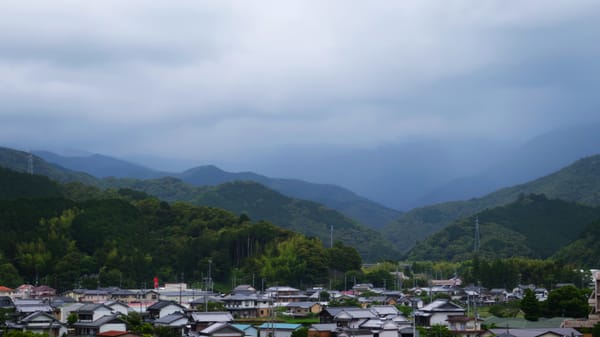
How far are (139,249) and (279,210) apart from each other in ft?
175

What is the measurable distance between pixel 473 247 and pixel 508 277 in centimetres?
2722

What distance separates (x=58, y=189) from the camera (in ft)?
234

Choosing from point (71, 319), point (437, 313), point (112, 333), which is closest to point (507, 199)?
point (437, 313)

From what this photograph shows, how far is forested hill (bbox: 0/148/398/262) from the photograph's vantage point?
99188 millimetres

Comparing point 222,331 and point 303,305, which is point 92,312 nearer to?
point 222,331

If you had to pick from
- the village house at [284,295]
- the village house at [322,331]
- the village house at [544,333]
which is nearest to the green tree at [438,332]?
the village house at [544,333]

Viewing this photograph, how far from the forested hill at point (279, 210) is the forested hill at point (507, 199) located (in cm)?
1443

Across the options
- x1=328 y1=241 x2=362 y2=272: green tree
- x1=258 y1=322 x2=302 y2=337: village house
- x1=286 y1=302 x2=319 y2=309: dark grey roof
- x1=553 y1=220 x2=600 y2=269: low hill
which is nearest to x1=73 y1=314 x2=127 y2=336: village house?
x1=258 y1=322 x2=302 y2=337: village house

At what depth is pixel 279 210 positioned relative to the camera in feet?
354

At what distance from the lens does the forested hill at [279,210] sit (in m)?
99.0

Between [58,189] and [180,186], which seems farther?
[180,186]

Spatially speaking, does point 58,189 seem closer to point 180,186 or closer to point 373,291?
point 373,291

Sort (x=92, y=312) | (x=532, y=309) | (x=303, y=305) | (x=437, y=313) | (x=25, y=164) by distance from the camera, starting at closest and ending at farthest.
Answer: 1. (x=532, y=309)
2. (x=92, y=312)
3. (x=437, y=313)
4. (x=303, y=305)
5. (x=25, y=164)

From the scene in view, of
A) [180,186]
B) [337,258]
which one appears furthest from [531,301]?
[180,186]
